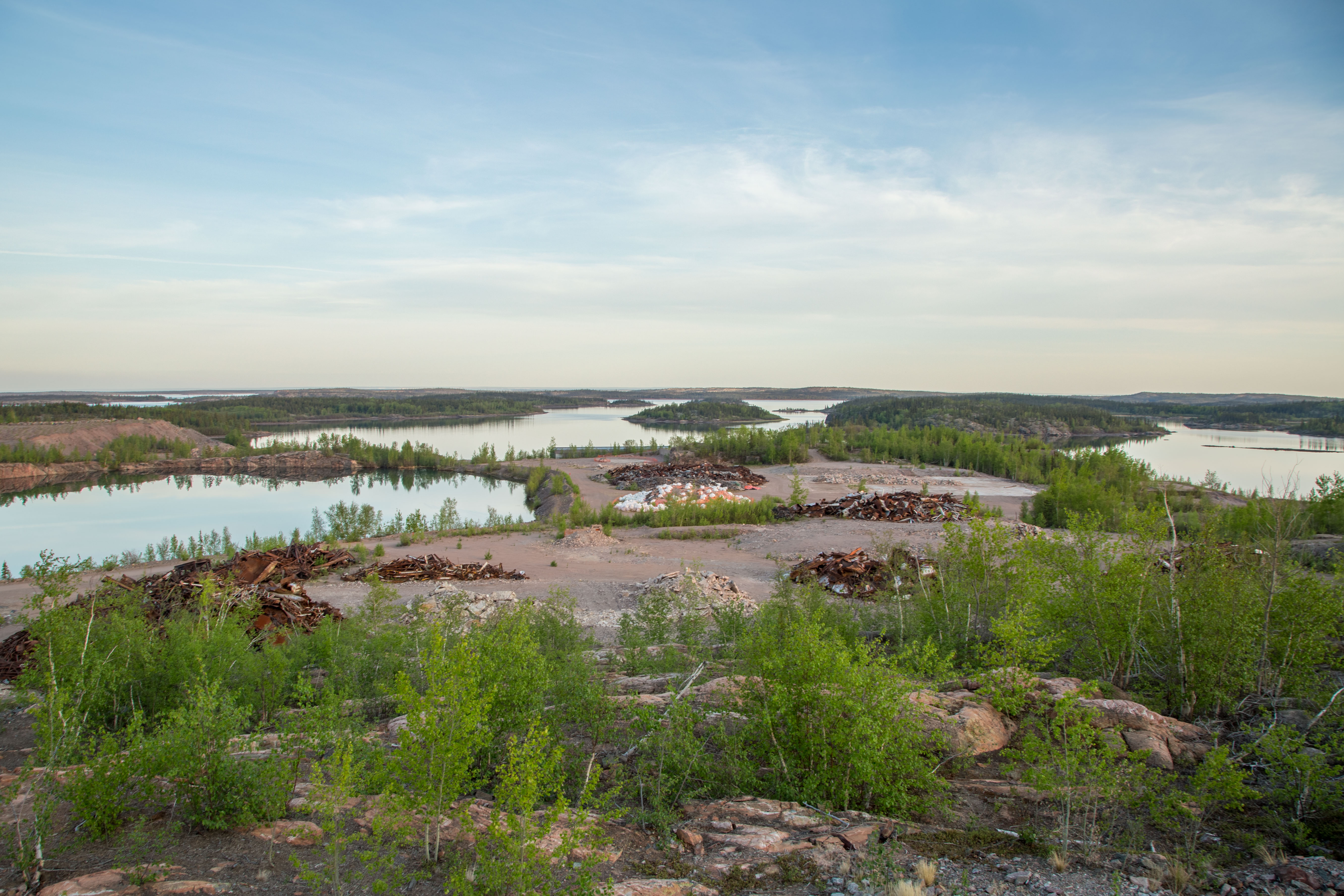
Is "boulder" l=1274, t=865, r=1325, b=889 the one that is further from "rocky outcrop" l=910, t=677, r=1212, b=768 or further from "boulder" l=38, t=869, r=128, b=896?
Answer: "boulder" l=38, t=869, r=128, b=896

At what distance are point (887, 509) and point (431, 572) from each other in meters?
16.2

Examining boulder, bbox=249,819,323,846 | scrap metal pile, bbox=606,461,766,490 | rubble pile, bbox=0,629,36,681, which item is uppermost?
boulder, bbox=249,819,323,846

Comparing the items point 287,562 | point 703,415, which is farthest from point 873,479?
point 703,415

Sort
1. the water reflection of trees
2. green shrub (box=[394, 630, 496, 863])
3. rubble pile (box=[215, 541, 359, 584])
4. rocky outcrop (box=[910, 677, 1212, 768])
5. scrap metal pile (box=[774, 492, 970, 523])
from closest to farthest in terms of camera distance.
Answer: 1. green shrub (box=[394, 630, 496, 863])
2. rocky outcrop (box=[910, 677, 1212, 768])
3. rubble pile (box=[215, 541, 359, 584])
4. scrap metal pile (box=[774, 492, 970, 523])
5. the water reflection of trees

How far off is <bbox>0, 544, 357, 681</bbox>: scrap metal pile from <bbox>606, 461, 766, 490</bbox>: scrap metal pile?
2247 centimetres

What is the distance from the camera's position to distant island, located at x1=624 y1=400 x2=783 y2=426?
329ft

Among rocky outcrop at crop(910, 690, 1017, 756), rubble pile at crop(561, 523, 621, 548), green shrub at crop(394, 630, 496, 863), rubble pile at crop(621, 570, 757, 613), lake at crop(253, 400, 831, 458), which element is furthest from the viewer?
lake at crop(253, 400, 831, 458)

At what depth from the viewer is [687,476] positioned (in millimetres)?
38406

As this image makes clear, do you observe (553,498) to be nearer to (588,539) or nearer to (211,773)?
(588,539)

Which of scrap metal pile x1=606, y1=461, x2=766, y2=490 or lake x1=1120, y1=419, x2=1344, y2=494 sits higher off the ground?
lake x1=1120, y1=419, x2=1344, y2=494

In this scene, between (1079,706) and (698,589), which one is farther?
(698,589)

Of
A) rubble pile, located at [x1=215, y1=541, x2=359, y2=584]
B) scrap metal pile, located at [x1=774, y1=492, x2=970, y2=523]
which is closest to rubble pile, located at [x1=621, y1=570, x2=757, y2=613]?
rubble pile, located at [x1=215, y1=541, x2=359, y2=584]

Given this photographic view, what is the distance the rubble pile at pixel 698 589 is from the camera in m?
11.3

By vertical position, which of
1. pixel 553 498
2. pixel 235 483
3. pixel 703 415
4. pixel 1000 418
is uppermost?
pixel 1000 418
